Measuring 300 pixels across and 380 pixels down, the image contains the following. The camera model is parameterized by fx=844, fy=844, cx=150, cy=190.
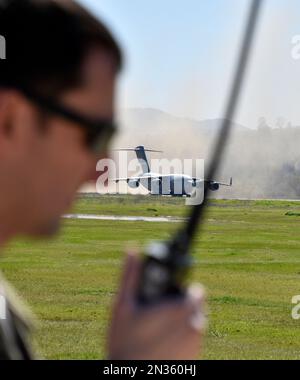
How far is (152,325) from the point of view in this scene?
3.88 feet

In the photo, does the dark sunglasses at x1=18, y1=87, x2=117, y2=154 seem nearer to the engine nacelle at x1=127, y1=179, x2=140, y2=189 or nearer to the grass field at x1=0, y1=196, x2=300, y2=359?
→ the grass field at x1=0, y1=196, x2=300, y2=359

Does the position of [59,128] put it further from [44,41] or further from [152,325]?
[152,325]

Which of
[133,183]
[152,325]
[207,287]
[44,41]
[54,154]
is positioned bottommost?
[207,287]

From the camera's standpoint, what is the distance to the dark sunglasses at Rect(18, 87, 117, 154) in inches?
49.9

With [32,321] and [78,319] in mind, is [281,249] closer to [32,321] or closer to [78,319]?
[78,319]

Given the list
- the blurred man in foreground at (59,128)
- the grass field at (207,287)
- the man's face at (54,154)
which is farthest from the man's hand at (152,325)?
the grass field at (207,287)

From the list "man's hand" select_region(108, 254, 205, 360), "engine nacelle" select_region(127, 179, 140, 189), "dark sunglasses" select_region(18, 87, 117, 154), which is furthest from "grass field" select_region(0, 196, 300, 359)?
"engine nacelle" select_region(127, 179, 140, 189)

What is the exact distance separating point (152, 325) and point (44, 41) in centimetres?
45

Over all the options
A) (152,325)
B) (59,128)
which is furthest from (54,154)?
(152,325)

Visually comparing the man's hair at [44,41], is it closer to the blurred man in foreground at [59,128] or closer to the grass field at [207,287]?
the blurred man in foreground at [59,128]

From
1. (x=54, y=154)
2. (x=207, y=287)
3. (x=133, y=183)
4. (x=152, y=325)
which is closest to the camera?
(x=152, y=325)

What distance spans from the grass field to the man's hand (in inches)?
220

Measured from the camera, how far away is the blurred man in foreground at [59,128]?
1.21 m
